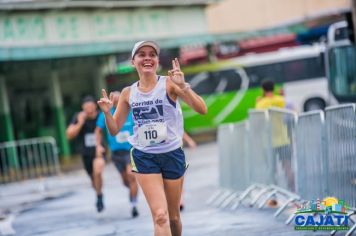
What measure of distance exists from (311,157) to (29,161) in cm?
1368

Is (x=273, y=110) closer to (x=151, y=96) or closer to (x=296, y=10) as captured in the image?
(x=151, y=96)

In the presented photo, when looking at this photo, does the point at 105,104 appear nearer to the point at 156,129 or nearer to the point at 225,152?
the point at 156,129

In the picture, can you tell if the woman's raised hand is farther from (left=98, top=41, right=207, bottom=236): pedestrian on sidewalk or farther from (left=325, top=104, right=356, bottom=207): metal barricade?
(left=325, top=104, right=356, bottom=207): metal barricade

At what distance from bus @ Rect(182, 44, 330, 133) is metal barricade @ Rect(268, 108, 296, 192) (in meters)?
19.4

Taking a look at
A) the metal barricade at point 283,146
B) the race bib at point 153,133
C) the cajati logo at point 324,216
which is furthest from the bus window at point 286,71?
the race bib at point 153,133

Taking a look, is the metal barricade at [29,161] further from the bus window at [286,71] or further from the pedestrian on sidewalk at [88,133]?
the bus window at [286,71]

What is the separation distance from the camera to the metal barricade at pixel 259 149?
9.66m

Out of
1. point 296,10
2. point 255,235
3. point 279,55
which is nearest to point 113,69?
point 279,55

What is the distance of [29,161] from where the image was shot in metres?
20.4

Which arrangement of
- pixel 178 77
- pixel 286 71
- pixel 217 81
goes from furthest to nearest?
pixel 217 81 < pixel 286 71 < pixel 178 77

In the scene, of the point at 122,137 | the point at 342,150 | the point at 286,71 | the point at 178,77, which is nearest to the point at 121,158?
the point at 122,137

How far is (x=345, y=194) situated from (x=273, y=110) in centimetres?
231

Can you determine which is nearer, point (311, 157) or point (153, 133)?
point (153, 133)

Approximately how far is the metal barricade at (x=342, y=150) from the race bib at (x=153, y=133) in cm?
208
